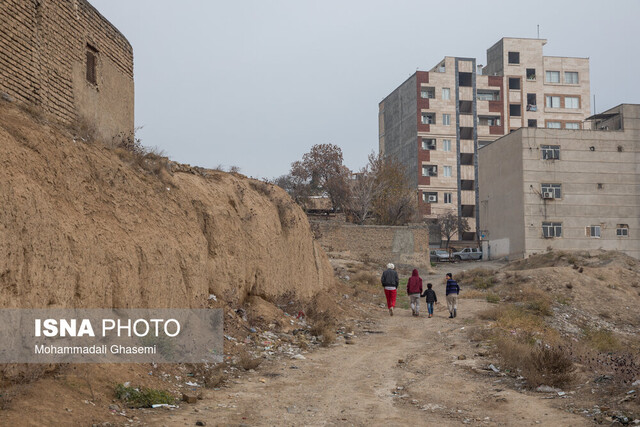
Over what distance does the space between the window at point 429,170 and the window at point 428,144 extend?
1990 mm

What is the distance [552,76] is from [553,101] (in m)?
2.90

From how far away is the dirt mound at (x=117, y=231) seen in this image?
863 centimetres

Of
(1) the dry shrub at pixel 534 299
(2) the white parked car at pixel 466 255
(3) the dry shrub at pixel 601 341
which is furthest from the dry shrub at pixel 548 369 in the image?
(2) the white parked car at pixel 466 255

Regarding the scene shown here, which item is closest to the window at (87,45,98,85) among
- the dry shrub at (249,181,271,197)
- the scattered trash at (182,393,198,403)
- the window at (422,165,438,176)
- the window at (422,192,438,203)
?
the dry shrub at (249,181,271,197)

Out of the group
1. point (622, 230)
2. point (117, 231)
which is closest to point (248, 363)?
point (117, 231)

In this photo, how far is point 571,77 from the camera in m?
74.4

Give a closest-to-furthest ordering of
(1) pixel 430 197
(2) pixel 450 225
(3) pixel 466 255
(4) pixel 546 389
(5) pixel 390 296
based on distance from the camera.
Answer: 1. (4) pixel 546 389
2. (5) pixel 390 296
3. (3) pixel 466 255
4. (2) pixel 450 225
5. (1) pixel 430 197

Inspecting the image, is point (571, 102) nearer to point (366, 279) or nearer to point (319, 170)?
point (319, 170)

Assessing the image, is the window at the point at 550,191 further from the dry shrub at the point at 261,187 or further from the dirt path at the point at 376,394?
the dirt path at the point at 376,394

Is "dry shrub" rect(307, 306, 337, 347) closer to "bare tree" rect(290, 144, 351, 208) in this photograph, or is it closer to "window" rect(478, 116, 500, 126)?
"bare tree" rect(290, 144, 351, 208)

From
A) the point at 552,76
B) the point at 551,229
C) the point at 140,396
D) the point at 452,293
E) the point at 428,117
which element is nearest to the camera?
the point at 140,396

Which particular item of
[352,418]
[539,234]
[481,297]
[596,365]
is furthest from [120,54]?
[539,234]

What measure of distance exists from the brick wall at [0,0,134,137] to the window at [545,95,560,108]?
209 feet

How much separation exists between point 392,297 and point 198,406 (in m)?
13.2
